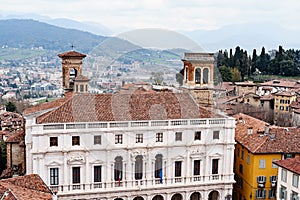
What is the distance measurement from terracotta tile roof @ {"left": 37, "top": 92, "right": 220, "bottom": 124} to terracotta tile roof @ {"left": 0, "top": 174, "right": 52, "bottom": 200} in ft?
16.5

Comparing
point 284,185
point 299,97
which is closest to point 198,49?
point 284,185

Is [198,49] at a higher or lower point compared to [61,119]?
higher

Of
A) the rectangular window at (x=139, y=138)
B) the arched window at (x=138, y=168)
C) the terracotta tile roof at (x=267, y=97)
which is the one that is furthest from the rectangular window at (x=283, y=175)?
the terracotta tile roof at (x=267, y=97)

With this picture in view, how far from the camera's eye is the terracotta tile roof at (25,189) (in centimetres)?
1866

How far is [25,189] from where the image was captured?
796 inches

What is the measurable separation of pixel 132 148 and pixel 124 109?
252 centimetres

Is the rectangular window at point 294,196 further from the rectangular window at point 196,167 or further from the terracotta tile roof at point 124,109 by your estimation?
the terracotta tile roof at point 124,109

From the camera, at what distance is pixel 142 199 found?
28750mm

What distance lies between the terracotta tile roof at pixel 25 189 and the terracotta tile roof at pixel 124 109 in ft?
16.5

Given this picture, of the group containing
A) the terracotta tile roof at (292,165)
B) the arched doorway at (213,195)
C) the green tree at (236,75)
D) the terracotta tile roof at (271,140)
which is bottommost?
the arched doorway at (213,195)

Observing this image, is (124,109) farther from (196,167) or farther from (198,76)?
(198,76)

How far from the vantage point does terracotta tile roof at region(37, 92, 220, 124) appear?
2642cm

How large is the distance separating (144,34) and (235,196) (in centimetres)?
2061

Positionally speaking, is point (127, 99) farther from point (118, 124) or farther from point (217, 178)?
point (217, 178)
